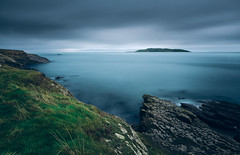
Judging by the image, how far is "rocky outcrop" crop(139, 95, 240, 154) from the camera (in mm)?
11242

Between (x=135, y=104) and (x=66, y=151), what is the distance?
2355cm

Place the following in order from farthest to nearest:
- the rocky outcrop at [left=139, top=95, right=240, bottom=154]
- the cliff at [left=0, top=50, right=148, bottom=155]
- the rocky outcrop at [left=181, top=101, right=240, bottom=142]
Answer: the rocky outcrop at [left=181, top=101, right=240, bottom=142], the rocky outcrop at [left=139, top=95, right=240, bottom=154], the cliff at [left=0, top=50, right=148, bottom=155]

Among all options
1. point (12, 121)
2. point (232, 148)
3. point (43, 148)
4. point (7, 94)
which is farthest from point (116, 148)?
point (232, 148)

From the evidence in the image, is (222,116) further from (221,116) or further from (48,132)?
(48,132)

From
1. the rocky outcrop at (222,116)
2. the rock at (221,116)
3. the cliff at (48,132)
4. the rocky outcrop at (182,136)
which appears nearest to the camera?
the cliff at (48,132)

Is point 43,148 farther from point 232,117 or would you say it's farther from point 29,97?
point 232,117

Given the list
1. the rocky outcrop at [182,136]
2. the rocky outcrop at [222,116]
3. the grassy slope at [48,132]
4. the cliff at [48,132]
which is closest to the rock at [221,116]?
the rocky outcrop at [222,116]

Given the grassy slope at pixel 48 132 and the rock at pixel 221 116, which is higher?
the grassy slope at pixel 48 132

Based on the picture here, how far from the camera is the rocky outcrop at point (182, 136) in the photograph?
1124cm

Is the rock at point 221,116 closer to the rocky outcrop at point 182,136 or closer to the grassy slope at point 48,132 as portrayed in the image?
the rocky outcrop at point 182,136

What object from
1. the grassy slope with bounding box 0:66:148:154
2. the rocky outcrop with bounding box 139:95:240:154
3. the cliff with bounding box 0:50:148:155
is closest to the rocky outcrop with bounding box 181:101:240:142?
the rocky outcrop with bounding box 139:95:240:154

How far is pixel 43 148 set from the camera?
4102mm

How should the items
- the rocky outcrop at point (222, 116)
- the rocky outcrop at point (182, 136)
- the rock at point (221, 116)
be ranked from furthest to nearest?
the rock at point (221, 116), the rocky outcrop at point (222, 116), the rocky outcrop at point (182, 136)

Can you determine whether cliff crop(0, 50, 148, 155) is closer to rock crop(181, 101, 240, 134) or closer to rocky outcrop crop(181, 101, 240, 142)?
rocky outcrop crop(181, 101, 240, 142)
